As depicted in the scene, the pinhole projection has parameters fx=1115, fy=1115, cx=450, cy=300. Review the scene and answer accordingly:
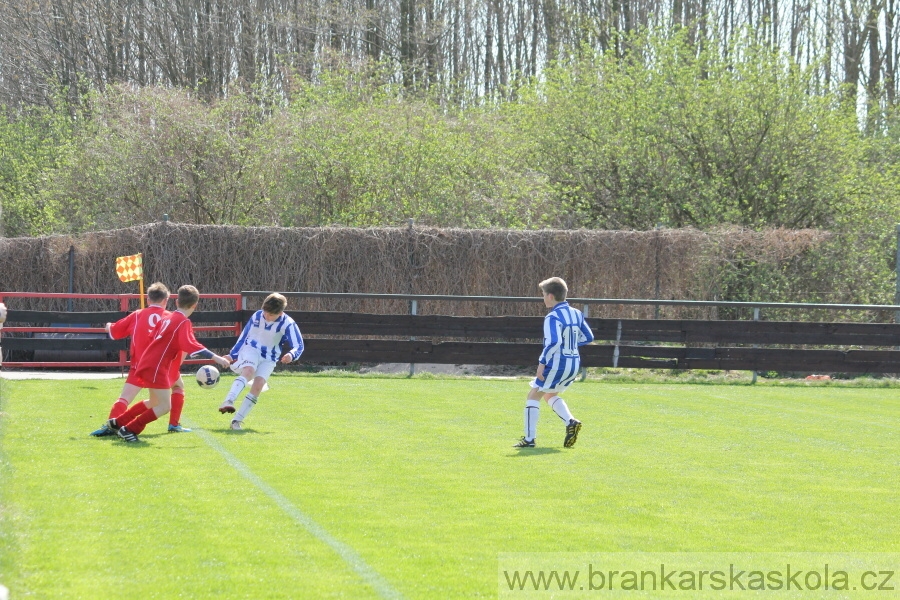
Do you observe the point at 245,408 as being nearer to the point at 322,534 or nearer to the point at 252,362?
the point at 252,362

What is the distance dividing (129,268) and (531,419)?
7.86 m

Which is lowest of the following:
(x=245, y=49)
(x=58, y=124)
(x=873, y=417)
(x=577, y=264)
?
(x=873, y=417)

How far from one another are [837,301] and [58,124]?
69.7ft

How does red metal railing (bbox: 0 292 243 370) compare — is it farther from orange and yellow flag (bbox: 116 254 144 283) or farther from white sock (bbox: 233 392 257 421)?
white sock (bbox: 233 392 257 421)

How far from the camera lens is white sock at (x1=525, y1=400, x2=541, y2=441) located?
32.5 ft

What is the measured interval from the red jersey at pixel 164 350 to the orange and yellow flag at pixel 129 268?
18.4 ft

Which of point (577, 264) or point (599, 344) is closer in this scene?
point (599, 344)

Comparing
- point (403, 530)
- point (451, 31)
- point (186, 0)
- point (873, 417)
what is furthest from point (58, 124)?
point (403, 530)

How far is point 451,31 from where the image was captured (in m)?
39.9

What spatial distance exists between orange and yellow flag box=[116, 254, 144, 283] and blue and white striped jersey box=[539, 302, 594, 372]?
7.25m

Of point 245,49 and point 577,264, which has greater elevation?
point 245,49

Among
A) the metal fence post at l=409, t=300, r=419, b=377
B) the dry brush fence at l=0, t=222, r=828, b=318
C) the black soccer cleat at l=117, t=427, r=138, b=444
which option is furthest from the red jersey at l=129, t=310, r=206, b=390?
the dry brush fence at l=0, t=222, r=828, b=318

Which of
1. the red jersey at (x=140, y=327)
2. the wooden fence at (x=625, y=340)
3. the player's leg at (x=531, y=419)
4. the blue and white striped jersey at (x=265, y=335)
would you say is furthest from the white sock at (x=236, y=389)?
the wooden fence at (x=625, y=340)

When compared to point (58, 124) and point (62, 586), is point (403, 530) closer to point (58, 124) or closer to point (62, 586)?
point (62, 586)
